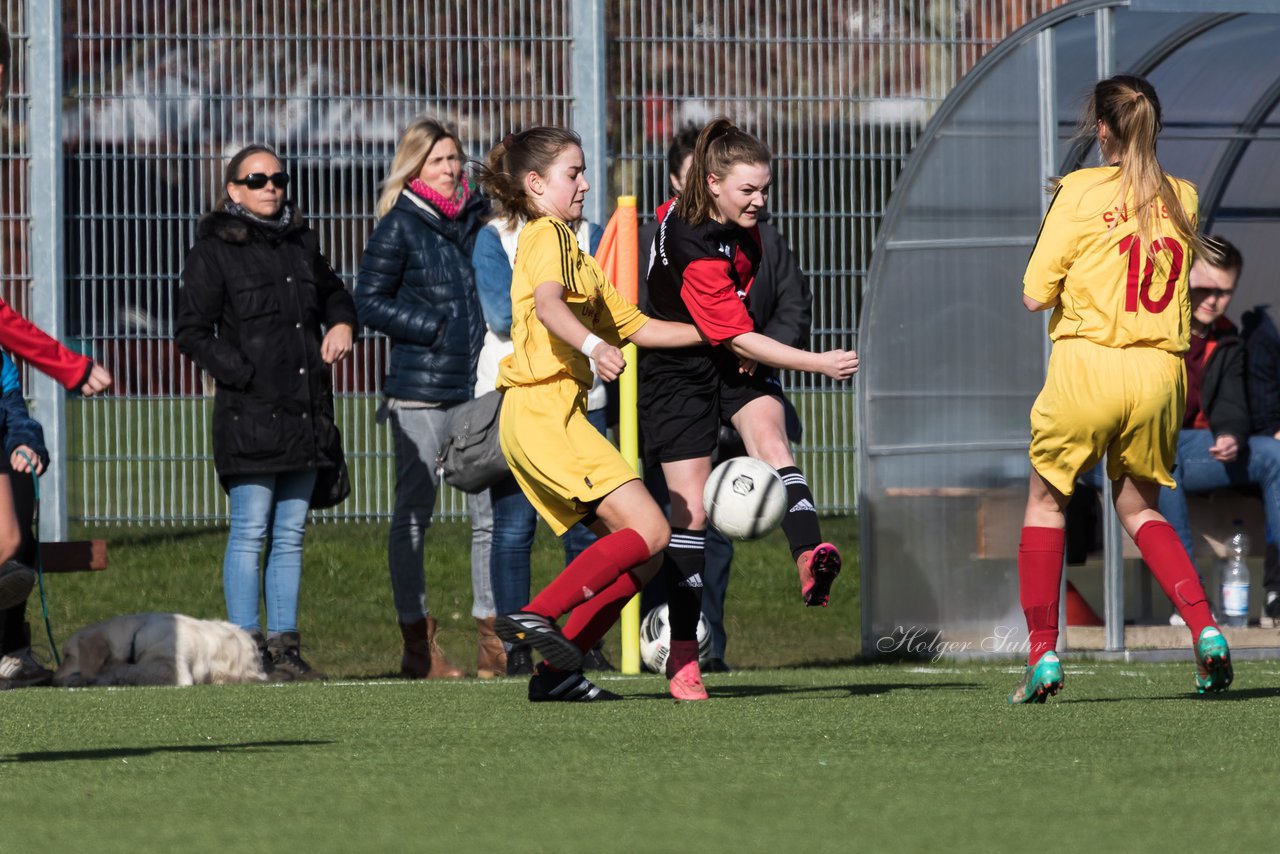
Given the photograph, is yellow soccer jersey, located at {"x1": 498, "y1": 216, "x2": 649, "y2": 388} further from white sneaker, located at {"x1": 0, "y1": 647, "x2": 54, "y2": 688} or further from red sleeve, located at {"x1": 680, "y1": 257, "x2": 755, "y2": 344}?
white sneaker, located at {"x1": 0, "y1": 647, "x2": 54, "y2": 688}

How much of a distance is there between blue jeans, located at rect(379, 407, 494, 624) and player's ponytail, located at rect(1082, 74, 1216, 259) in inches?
142

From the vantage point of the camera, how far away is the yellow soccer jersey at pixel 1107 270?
257 inches

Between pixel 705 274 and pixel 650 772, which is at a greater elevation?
pixel 705 274

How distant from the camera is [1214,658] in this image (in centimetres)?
638

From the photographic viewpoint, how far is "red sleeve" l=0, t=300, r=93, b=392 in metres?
5.74

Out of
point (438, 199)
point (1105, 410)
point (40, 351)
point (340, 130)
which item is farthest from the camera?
point (340, 130)

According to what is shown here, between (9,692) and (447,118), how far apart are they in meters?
4.89

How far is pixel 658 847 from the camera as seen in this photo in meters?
3.89

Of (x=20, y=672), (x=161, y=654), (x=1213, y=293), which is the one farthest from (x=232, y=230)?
(x=1213, y=293)

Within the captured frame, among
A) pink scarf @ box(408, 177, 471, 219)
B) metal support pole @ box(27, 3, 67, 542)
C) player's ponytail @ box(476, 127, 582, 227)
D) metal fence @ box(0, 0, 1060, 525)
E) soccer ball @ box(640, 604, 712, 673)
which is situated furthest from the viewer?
metal fence @ box(0, 0, 1060, 525)

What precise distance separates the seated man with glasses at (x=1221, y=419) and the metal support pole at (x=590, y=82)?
10.6ft

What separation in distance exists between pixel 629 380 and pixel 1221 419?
3040 millimetres

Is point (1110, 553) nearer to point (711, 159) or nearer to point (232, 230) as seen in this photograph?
point (711, 159)

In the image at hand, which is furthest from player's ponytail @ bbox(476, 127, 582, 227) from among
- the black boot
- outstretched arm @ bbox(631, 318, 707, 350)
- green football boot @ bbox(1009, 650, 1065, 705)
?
the black boot
